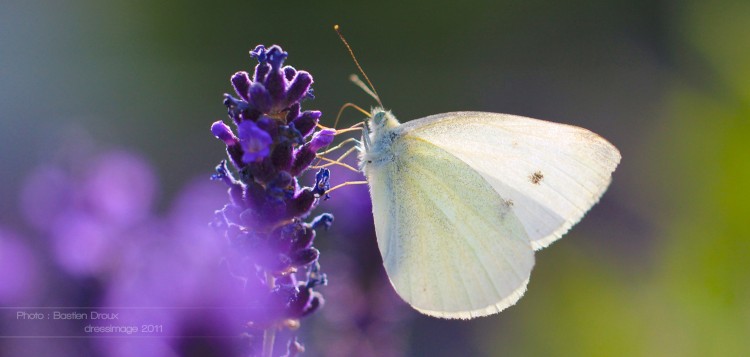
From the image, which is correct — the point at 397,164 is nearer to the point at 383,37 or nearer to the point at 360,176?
the point at 360,176

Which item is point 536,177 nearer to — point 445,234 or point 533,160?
point 533,160

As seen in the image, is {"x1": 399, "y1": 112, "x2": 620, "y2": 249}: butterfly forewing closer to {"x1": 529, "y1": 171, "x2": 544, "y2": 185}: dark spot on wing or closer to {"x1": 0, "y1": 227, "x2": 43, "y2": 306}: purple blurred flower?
{"x1": 529, "y1": 171, "x2": 544, "y2": 185}: dark spot on wing

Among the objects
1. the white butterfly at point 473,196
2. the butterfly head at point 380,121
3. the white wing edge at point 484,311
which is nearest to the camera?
the white wing edge at point 484,311

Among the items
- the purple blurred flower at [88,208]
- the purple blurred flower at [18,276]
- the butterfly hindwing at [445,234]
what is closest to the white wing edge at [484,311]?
the butterfly hindwing at [445,234]

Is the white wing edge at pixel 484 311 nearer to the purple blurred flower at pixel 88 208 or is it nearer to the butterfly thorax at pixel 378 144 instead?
the butterfly thorax at pixel 378 144

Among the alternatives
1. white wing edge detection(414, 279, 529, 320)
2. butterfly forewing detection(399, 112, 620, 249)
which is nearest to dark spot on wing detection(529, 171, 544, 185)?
butterfly forewing detection(399, 112, 620, 249)

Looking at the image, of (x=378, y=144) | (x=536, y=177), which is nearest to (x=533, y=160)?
(x=536, y=177)

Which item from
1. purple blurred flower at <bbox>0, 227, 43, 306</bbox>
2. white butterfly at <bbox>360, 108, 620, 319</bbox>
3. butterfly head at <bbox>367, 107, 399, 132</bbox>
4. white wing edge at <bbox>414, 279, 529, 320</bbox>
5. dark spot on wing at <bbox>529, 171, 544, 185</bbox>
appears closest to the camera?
purple blurred flower at <bbox>0, 227, 43, 306</bbox>

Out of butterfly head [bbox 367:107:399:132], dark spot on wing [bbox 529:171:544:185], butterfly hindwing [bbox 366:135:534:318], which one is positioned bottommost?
butterfly hindwing [bbox 366:135:534:318]
